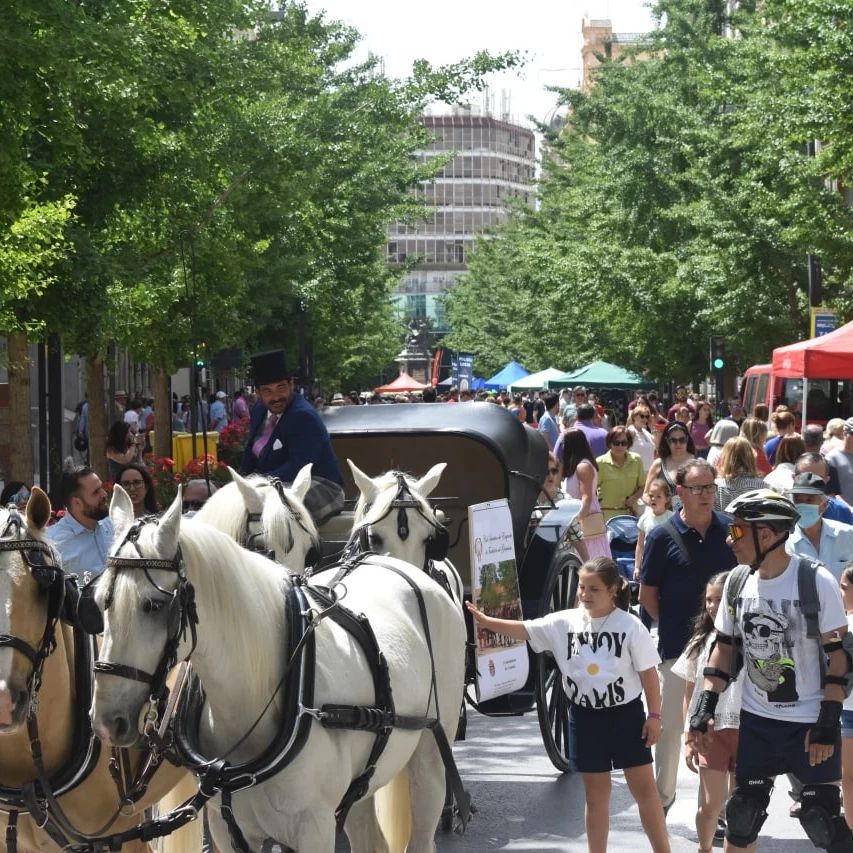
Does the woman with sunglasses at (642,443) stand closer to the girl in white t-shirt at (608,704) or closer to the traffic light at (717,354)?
the girl in white t-shirt at (608,704)

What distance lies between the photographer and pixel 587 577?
683 centimetres

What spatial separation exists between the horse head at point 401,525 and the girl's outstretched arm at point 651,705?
4.46 feet

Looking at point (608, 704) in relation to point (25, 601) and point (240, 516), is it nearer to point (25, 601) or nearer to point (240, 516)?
point (240, 516)

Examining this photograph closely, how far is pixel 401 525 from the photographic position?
7.76 meters

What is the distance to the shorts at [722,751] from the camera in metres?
7.04

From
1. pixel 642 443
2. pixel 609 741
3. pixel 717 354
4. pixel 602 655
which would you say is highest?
pixel 717 354

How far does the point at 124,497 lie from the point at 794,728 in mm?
2680

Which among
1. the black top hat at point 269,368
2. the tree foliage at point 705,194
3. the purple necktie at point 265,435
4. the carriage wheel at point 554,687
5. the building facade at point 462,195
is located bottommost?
the carriage wheel at point 554,687

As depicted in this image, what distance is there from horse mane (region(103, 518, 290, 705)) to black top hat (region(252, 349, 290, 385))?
318 centimetres

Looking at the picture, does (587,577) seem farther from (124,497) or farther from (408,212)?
(408,212)

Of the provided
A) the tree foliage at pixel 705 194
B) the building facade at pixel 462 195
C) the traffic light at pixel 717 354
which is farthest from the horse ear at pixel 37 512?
the building facade at pixel 462 195

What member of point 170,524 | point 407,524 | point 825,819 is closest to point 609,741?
point 825,819

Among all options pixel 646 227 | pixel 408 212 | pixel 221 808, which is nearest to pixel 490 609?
pixel 221 808

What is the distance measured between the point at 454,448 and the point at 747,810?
5.19 meters
